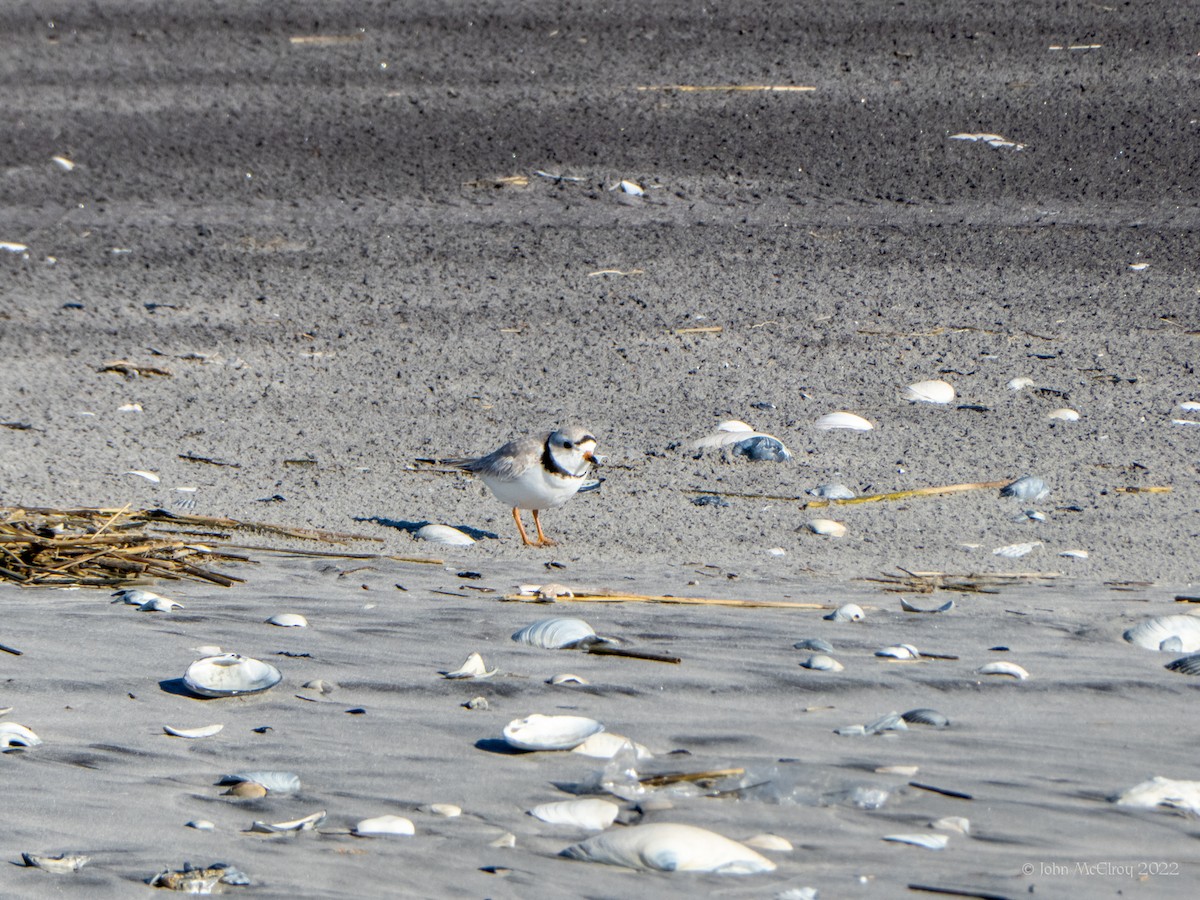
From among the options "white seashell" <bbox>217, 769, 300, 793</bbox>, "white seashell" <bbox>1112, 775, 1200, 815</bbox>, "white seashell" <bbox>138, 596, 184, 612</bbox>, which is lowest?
"white seashell" <bbox>217, 769, 300, 793</bbox>

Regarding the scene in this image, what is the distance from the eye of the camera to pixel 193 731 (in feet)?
9.56

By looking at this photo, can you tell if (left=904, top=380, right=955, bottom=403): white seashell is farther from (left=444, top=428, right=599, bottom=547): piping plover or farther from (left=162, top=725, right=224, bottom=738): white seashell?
(left=162, top=725, right=224, bottom=738): white seashell

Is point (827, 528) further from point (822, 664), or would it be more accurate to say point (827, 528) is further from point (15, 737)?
point (15, 737)

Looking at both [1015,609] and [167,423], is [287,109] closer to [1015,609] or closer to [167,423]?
[167,423]

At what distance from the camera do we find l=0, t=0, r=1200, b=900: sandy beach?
2533 millimetres

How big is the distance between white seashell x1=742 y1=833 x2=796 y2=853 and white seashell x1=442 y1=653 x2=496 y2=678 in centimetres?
104

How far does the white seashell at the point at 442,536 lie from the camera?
15.8ft

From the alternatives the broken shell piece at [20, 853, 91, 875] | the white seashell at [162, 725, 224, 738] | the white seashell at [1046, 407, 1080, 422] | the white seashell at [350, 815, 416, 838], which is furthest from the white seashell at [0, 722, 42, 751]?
the white seashell at [1046, 407, 1080, 422]

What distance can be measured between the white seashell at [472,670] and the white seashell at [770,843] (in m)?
1.04

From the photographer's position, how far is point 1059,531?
4746mm

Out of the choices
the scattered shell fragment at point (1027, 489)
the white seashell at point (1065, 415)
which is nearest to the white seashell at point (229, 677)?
the scattered shell fragment at point (1027, 489)

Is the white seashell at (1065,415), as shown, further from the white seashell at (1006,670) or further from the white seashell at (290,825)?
the white seashell at (290,825)

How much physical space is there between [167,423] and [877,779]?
14.5ft

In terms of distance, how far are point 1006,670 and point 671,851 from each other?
1.26 m
